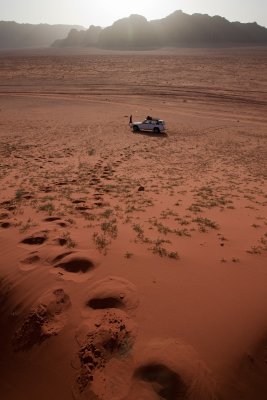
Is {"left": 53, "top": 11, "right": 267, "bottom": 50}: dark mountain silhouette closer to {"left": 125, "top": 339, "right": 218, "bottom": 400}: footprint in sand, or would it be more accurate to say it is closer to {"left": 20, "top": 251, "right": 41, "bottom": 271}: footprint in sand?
{"left": 20, "top": 251, "right": 41, "bottom": 271}: footprint in sand

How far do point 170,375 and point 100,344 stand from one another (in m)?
1.18

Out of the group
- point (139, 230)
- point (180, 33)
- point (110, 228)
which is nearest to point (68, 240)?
point (110, 228)

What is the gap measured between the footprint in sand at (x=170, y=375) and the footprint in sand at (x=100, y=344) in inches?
13.3

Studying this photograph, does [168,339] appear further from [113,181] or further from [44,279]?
[113,181]

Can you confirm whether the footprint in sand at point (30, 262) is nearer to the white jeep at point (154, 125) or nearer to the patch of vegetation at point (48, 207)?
the patch of vegetation at point (48, 207)

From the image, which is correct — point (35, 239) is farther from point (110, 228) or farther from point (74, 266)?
point (110, 228)

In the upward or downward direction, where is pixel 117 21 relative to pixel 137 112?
upward

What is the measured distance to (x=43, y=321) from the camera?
5629 millimetres

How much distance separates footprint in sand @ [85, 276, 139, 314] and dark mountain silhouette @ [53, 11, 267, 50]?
146m

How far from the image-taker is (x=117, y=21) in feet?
536

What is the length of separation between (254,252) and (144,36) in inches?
6306

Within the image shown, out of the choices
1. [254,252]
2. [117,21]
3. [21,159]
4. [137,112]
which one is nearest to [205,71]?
[137,112]

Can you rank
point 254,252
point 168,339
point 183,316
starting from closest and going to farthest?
point 168,339 → point 183,316 → point 254,252

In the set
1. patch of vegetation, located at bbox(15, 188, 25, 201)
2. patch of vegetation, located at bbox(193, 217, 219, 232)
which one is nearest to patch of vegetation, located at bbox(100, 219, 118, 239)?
patch of vegetation, located at bbox(193, 217, 219, 232)
